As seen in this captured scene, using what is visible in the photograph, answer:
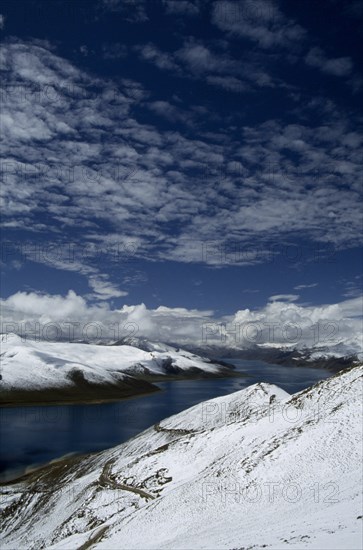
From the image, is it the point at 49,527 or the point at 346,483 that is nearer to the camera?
the point at 346,483

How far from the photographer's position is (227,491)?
4550 centimetres

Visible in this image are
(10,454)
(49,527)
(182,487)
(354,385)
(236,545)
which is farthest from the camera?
(10,454)

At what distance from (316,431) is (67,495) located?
138 feet

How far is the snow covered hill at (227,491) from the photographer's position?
3141cm

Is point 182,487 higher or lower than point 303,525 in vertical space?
lower

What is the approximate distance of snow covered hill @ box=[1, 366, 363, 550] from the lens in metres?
31.4

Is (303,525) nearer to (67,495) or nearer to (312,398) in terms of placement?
(312,398)

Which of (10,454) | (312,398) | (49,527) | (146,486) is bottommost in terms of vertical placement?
(10,454)

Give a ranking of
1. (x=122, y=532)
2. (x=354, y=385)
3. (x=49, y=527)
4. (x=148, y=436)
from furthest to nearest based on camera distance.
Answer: (x=148, y=436), (x=354, y=385), (x=49, y=527), (x=122, y=532)

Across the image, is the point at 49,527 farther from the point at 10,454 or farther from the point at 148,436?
the point at 10,454

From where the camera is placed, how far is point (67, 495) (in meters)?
65.1

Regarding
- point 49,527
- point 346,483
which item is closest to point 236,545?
point 346,483

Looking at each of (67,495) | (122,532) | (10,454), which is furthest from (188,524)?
(10,454)

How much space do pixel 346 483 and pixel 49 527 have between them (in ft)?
137
